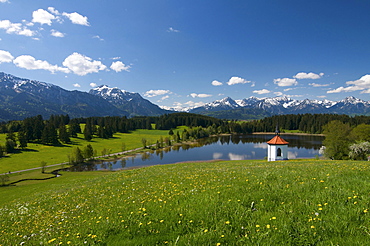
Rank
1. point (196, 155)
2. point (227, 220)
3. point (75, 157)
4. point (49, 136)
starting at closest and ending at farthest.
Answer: point (227, 220) → point (75, 157) → point (196, 155) → point (49, 136)

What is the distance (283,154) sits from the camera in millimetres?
52969

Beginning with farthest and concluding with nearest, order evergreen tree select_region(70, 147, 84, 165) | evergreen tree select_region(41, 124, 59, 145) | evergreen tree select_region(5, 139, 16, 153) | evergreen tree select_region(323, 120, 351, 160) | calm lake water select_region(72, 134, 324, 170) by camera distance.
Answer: evergreen tree select_region(41, 124, 59, 145), evergreen tree select_region(5, 139, 16, 153), calm lake water select_region(72, 134, 324, 170), evergreen tree select_region(70, 147, 84, 165), evergreen tree select_region(323, 120, 351, 160)

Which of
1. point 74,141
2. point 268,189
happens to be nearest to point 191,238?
point 268,189

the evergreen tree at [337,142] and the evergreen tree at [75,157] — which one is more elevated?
the evergreen tree at [337,142]

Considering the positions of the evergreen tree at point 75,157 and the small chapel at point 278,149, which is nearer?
the small chapel at point 278,149

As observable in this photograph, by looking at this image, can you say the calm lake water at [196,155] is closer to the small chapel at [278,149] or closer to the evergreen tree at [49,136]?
the small chapel at [278,149]

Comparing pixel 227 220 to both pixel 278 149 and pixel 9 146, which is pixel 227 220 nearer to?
pixel 278 149

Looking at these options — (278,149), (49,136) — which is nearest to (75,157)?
(49,136)

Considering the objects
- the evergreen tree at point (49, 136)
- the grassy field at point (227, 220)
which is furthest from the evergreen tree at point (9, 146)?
the grassy field at point (227, 220)

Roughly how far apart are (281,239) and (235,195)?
12.0 feet

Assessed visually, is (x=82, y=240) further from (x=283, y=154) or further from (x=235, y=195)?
(x=283, y=154)

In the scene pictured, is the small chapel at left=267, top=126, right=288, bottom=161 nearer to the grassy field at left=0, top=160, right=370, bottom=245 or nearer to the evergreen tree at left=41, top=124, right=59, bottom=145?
the grassy field at left=0, top=160, right=370, bottom=245

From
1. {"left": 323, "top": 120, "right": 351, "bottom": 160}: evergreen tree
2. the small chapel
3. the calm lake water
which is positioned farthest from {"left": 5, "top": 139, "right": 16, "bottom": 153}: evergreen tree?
{"left": 323, "top": 120, "right": 351, "bottom": 160}: evergreen tree

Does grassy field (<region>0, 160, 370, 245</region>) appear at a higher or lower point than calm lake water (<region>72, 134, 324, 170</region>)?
higher
